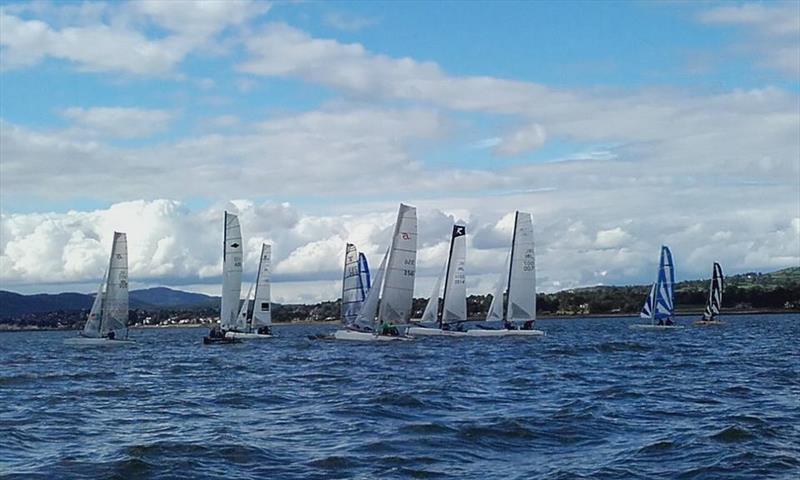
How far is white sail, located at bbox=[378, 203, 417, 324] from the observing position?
214 feet

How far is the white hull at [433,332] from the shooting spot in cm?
7146

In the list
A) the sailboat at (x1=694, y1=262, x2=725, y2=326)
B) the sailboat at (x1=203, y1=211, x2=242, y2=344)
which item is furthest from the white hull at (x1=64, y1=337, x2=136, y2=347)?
the sailboat at (x1=694, y1=262, x2=725, y2=326)

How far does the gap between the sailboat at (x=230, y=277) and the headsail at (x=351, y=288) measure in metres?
7.65

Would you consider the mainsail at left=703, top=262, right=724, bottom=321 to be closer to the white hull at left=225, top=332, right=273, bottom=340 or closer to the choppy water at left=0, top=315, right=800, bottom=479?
the white hull at left=225, top=332, right=273, bottom=340

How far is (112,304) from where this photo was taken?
244ft

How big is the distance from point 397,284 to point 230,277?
15133 mm

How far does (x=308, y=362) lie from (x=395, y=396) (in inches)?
784

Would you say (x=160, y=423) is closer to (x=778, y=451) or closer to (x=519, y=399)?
(x=519, y=399)

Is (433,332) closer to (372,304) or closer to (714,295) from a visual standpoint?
(372,304)

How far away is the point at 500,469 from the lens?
58.3 ft

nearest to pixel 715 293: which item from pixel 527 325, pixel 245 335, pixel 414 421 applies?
pixel 527 325

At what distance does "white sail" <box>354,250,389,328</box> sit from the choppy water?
2363 cm

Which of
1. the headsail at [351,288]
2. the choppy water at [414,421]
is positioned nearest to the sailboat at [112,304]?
the headsail at [351,288]

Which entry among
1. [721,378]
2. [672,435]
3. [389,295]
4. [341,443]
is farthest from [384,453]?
[389,295]
